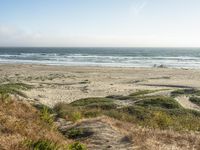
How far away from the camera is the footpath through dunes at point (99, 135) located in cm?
925

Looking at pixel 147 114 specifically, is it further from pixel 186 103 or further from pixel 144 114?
pixel 186 103

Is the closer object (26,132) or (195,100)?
(26,132)

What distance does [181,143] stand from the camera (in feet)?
33.3

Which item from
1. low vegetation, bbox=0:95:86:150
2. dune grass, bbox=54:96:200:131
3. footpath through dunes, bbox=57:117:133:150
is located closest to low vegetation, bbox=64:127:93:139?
footpath through dunes, bbox=57:117:133:150

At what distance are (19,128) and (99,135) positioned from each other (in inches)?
96.8

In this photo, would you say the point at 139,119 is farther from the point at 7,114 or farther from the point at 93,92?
the point at 93,92

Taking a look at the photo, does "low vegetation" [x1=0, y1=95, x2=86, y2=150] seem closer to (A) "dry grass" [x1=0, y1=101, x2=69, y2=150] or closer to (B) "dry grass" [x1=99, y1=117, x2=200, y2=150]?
(A) "dry grass" [x1=0, y1=101, x2=69, y2=150]

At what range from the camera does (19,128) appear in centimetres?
830

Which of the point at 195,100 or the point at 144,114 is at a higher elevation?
the point at 144,114

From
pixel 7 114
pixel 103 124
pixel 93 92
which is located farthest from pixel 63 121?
pixel 93 92

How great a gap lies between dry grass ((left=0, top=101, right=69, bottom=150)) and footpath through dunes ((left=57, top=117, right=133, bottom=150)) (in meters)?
0.70

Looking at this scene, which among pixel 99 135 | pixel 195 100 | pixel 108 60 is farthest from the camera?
pixel 108 60

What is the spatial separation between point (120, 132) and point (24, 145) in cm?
418

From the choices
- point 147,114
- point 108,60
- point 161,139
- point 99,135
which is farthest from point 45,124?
point 108,60
